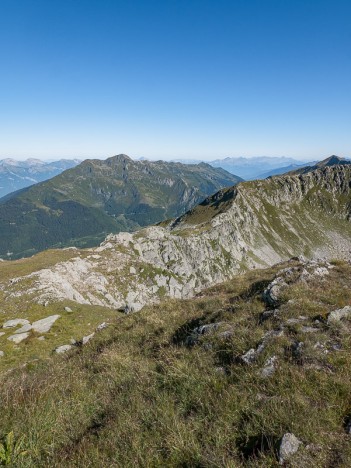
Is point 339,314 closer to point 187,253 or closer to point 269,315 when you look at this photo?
point 269,315

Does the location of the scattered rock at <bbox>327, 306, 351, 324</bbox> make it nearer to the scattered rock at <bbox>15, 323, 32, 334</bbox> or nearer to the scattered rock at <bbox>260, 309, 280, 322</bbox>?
the scattered rock at <bbox>260, 309, 280, 322</bbox>

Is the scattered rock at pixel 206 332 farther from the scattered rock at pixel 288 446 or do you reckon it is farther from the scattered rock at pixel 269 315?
the scattered rock at pixel 288 446

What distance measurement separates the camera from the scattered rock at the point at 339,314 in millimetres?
10058

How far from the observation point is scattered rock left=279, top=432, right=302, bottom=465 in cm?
518

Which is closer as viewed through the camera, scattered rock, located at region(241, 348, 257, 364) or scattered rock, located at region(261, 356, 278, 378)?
scattered rock, located at region(261, 356, 278, 378)

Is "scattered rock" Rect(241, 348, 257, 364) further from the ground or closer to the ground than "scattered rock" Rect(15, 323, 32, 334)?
further from the ground

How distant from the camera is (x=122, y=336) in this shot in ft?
46.6

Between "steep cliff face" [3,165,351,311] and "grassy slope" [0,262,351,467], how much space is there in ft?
68.2

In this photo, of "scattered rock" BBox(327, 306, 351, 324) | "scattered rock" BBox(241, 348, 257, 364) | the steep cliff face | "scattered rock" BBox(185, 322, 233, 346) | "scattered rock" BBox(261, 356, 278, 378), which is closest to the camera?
"scattered rock" BBox(261, 356, 278, 378)

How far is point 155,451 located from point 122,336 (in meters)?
8.60

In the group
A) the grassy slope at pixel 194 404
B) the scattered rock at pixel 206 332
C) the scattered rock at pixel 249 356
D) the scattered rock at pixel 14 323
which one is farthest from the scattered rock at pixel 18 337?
the scattered rock at pixel 249 356

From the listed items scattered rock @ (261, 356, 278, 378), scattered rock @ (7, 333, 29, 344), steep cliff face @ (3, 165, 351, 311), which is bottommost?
steep cliff face @ (3, 165, 351, 311)

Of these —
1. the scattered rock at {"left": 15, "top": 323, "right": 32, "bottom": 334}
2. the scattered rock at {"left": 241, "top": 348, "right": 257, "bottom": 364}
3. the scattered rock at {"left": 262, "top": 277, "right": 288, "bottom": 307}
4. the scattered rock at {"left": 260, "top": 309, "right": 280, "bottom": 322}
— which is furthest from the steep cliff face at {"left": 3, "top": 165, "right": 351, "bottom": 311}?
the scattered rock at {"left": 241, "top": 348, "right": 257, "bottom": 364}

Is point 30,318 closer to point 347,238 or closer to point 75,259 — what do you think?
point 75,259
